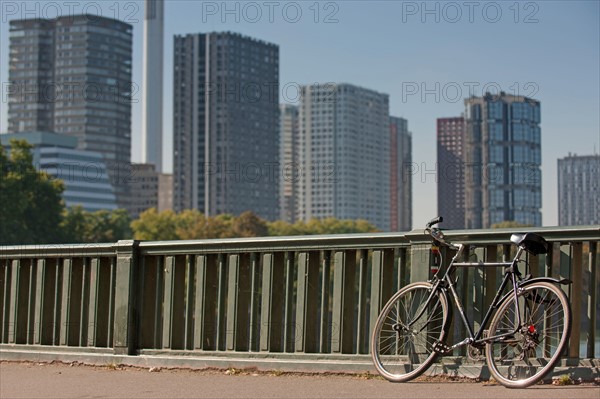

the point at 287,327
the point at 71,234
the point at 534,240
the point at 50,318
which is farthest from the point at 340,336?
the point at 71,234

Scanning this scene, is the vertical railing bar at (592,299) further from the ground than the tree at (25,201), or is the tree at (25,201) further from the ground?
the tree at (25,201)

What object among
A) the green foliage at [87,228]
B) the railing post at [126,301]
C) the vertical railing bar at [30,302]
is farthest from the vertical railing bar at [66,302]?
the green foliage at [87,228]

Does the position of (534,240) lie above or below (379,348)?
above

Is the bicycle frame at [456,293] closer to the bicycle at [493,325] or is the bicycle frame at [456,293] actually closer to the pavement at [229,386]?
the bicycle at [493,325]

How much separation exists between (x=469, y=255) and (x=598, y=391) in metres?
1.56

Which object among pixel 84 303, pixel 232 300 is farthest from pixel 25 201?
pixel 232 300

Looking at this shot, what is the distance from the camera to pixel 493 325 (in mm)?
7723

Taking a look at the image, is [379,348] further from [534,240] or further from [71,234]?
[71,234]

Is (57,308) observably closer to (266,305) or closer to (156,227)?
(266,305)

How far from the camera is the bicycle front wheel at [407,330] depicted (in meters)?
8.28

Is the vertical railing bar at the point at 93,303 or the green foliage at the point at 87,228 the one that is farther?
the green foliage at the point at 87,228

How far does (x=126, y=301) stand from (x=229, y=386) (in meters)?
1.97

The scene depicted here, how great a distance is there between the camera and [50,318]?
10.9 meters

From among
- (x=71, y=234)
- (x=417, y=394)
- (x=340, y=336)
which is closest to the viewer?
(x=417, y=394)
